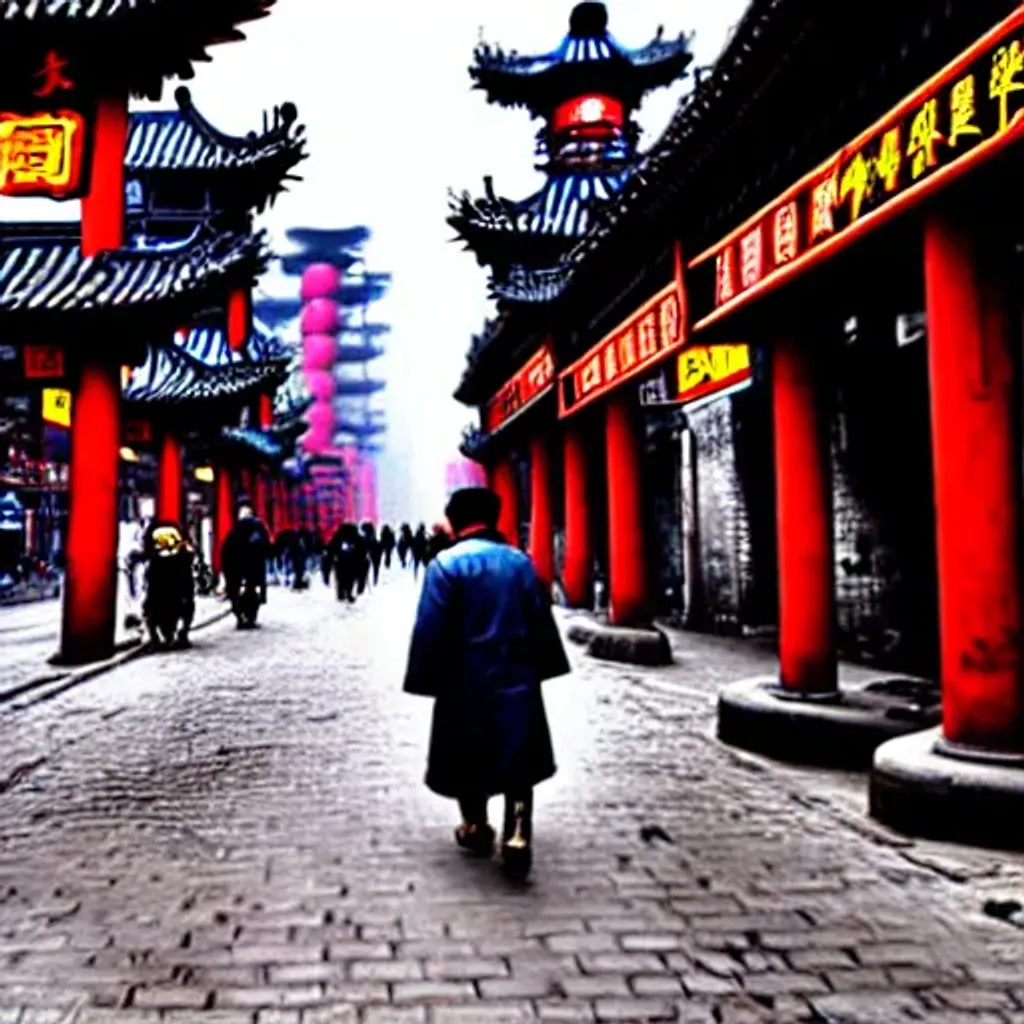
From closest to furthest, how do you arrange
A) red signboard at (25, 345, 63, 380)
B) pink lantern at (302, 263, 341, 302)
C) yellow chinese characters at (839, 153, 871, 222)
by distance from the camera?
yellow chinese characters at (839, 153, 871, 222) < red signboard at (25, 345, 63, 380) < pink lantern at (302, 263, 341, 302)

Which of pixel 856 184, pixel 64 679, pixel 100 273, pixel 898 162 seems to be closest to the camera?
pixel 898 162

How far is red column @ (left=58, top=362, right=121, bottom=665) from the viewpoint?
1186 cm

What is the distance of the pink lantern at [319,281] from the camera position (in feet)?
210

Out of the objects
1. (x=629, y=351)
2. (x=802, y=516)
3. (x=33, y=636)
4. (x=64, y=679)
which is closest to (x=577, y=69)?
(x=629, y=351)

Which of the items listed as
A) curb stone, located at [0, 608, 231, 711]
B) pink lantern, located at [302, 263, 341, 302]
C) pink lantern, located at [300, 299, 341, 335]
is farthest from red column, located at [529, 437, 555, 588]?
pink lantern, located at [302, 263, 341, 302]

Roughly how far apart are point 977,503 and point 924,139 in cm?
167

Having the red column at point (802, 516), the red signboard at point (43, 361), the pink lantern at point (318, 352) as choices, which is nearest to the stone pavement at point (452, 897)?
the red column at point (802, 516)

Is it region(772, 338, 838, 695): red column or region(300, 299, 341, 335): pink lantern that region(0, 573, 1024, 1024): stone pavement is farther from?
region(300, 299, 341, 335): pink lantern

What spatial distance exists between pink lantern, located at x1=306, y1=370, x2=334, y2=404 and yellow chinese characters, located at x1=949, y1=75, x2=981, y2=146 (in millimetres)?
57684

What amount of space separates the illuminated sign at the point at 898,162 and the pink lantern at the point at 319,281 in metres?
59.7

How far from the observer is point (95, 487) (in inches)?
472

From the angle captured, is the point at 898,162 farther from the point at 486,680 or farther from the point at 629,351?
the point at 629,351

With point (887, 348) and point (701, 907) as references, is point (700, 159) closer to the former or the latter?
point (887, 348)

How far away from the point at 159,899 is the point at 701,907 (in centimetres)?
202
